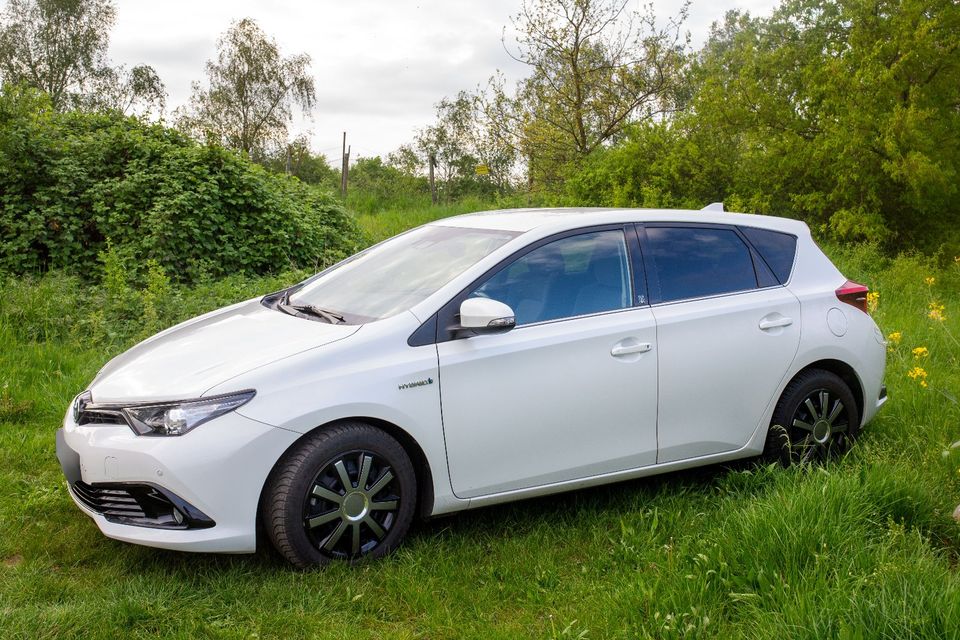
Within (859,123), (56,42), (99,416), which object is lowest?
(99,416)

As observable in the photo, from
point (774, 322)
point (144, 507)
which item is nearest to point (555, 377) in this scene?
point (774, 322)

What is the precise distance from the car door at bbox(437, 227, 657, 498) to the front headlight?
900 mm

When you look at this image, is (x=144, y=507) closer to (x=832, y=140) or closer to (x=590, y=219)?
(x=590, y=219)

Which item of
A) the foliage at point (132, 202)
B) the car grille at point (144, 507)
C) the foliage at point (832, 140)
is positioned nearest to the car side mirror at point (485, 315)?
the car grille at point (144, 507)

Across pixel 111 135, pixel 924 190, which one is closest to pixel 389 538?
pixel 111 135

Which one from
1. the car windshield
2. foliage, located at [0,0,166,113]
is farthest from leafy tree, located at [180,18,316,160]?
the car windshield

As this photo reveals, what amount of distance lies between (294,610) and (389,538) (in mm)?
557

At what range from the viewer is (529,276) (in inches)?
169

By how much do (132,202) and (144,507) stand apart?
28.0 feet

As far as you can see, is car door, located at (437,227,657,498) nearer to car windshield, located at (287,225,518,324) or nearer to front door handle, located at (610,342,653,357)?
front door handle, located at (610,342,653,357)

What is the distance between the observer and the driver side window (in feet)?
13.8

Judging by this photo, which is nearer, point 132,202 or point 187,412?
point 187,412

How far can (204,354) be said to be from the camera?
3963mm

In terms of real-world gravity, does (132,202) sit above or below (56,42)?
below
